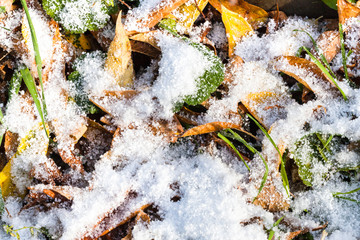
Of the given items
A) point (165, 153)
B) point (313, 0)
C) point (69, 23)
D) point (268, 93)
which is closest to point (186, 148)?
point (165, 153)

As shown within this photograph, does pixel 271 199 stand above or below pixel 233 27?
below

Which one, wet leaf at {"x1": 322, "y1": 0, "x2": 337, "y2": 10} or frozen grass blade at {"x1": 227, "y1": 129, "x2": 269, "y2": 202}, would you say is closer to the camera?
frozen grass blade at {"x1": 227, "y1": 129, "x2": 269, "y2": 202}

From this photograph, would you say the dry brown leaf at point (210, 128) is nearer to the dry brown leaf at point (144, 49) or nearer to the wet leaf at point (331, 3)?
the dry brown leaf at point (144, 49)

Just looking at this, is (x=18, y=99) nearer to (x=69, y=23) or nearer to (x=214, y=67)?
(x=69, y=23)

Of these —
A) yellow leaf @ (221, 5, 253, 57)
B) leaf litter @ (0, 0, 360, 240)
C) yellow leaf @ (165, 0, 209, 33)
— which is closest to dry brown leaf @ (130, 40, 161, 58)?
leaf litter @ (0, 0, 360, 240)

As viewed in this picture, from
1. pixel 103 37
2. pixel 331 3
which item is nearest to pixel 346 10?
pixel 331 3

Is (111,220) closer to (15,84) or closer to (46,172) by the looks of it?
(46,172)

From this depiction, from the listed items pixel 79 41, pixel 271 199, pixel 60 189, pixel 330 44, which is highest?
pixel 79 41

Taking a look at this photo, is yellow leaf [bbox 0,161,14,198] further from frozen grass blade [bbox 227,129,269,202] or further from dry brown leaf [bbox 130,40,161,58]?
frozen grass blade [bbox 227,129,269,202]
